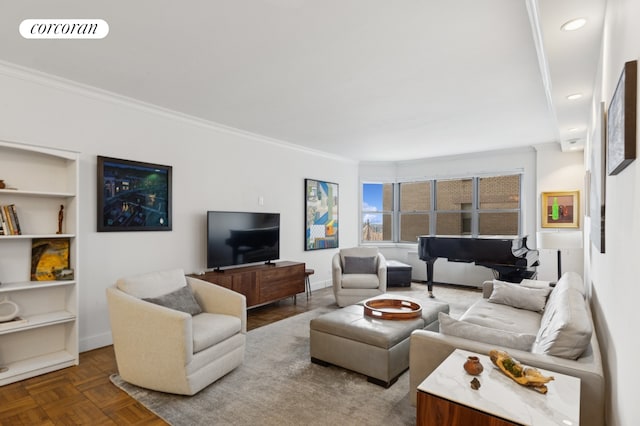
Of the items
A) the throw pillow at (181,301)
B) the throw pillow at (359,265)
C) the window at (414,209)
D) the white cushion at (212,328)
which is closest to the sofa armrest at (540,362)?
the white cushion at (212,328)

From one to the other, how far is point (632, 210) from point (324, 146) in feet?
16.7

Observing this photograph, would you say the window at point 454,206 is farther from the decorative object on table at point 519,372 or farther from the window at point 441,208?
the decorative object on table at point 519,372

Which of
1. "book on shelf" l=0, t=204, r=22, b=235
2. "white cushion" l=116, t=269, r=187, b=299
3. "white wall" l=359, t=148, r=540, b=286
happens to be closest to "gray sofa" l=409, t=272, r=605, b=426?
"white cushion" l=116, t=269, r=187, b=299

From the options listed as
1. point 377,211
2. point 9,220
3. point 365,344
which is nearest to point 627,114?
point 365,344

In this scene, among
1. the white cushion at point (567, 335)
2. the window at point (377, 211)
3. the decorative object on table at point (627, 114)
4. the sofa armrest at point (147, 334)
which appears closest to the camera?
the decorative object on table at point (627, 114)

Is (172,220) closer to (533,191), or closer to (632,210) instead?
(632,210)

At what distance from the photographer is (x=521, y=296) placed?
3428mm

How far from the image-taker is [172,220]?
13.7ft

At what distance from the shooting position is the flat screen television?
4402mm

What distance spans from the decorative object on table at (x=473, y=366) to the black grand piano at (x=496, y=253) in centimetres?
350

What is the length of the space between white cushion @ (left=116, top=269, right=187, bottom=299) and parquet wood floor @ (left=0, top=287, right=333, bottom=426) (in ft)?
2.41

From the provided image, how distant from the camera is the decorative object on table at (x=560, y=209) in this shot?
18.1ft

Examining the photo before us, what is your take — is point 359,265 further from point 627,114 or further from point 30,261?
point 627,114

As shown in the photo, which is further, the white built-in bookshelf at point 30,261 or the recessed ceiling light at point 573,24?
the white built-in bookshelf at point 30,261
